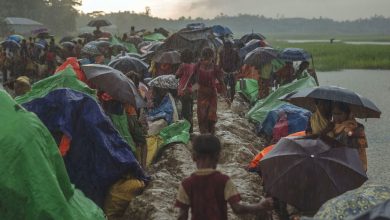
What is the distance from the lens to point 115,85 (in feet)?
19.0

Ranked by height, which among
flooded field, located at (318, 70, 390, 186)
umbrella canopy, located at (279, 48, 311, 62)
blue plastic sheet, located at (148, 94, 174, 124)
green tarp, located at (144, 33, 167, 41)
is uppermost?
umbrella canopy, located at (279, 48, 311, 62)

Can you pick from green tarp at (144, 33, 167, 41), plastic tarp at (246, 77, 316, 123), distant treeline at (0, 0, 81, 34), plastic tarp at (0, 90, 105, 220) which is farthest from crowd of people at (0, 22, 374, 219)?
distant treeline at (0, 0, 81, 34)

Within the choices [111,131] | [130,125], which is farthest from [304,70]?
[111,131]

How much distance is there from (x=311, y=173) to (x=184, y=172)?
3.21 meters

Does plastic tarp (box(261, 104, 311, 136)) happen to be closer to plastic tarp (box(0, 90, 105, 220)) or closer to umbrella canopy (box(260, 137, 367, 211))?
umbrella canopy (box(260, 137, 367, 211))

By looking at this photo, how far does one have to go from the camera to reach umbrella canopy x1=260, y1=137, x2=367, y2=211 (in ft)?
12.1

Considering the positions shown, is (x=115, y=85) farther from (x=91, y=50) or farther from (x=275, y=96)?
(x=91, y=50)

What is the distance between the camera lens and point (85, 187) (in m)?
5.19

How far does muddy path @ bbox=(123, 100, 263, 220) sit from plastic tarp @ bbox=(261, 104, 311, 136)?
1.44 ft

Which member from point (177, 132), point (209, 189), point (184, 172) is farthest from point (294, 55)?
point (209, 189)

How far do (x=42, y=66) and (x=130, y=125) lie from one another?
8.19 m

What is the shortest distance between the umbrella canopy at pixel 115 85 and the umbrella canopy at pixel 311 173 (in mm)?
2355

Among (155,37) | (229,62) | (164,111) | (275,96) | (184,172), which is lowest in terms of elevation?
(184,172)

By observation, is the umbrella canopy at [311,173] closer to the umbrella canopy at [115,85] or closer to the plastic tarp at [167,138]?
the umbrella canopy at [115,85]
